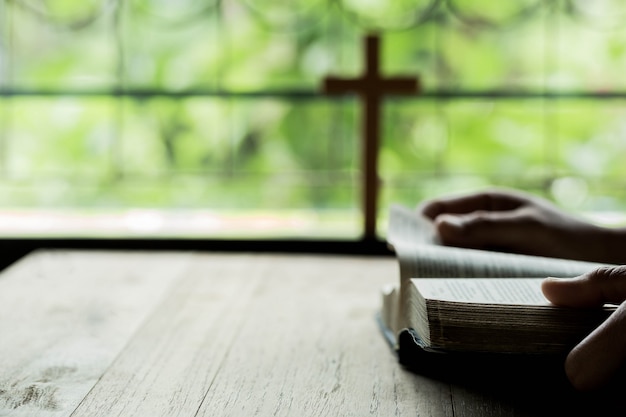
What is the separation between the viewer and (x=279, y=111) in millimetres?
2445

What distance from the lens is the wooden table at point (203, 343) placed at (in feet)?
2.64

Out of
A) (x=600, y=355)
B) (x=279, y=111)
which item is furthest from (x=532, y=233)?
(x=279, y=111)

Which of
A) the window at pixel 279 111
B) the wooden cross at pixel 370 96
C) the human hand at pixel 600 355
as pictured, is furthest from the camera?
the window at pixel 279 111

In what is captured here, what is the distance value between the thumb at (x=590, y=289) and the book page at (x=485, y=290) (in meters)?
0.02

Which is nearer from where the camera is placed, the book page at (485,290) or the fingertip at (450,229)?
the book page at (485,290)

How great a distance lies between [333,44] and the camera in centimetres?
239

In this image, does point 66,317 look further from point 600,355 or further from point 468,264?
point 600,355

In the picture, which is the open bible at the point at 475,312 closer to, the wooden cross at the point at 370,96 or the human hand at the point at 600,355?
the human hand at the point at 600,355

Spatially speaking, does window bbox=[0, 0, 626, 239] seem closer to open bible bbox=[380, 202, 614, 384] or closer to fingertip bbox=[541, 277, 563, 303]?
open bible bbox=[380, 202, 614, 384]

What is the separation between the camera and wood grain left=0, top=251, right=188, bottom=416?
84cm

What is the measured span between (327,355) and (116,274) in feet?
1.74

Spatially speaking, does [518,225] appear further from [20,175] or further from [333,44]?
[20,175]

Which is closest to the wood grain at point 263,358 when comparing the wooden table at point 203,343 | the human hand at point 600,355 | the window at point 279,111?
the wooden table at point 203,343

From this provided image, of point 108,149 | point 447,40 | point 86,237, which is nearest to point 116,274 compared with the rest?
point 86,237
